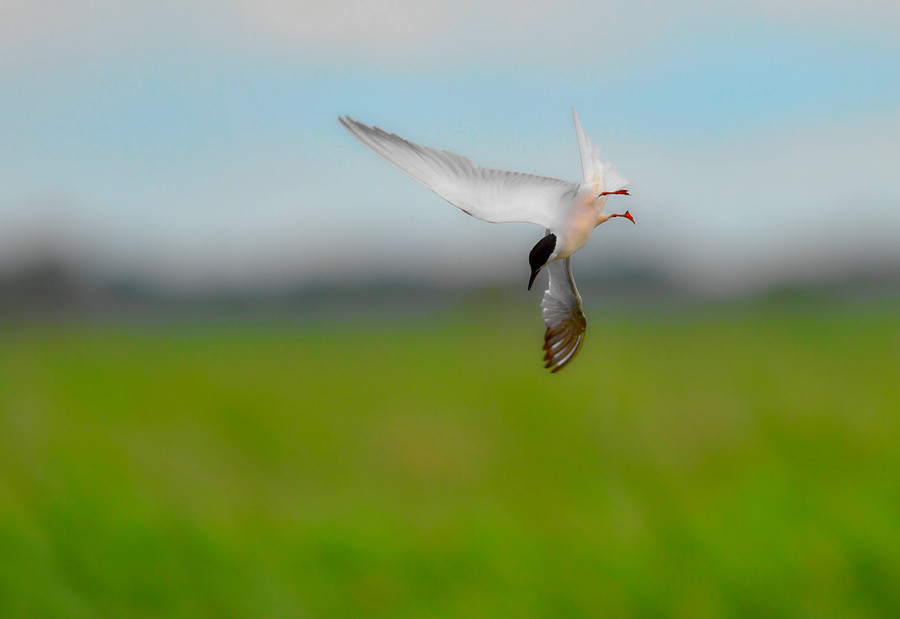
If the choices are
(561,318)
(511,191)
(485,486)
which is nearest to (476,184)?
(511,191)

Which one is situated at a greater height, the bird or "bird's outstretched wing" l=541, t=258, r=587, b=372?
the bird

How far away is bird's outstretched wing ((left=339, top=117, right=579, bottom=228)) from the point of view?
1.05 feet

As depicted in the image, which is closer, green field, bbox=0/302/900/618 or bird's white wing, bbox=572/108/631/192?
bird's white wing, bbox=572/108/631/192

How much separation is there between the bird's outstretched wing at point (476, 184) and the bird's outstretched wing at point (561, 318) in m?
0.07

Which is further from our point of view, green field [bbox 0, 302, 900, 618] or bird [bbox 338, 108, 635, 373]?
green field [bbox 0, 302, 900, 618]

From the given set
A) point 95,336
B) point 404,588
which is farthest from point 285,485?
point 95,336

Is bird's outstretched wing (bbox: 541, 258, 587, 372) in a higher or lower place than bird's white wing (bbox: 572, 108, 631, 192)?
lower

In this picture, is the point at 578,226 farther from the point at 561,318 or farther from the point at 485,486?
the point at 485,486

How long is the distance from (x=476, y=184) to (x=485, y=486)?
14560 millimetres

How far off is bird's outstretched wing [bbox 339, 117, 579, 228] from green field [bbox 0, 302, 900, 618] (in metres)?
0.11

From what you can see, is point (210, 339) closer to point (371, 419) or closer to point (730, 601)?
point (371, 419)

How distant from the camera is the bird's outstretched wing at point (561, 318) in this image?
16.2 inches

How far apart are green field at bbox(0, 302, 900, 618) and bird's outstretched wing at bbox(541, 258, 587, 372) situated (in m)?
0.01

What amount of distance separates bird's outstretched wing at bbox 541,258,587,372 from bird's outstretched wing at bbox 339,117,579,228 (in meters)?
0.07
